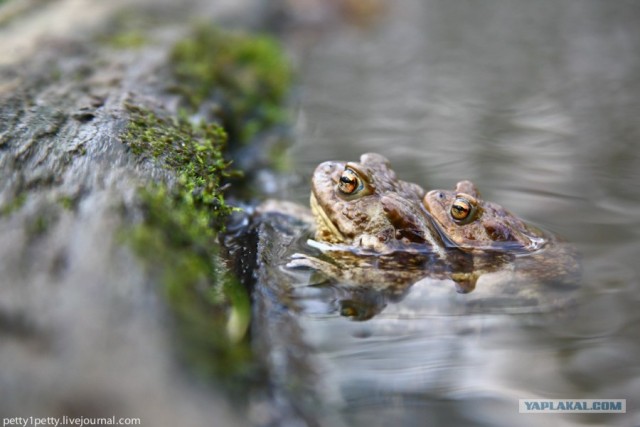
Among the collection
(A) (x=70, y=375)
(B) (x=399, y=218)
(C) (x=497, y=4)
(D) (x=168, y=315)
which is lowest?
(A) (x=70, y=375)

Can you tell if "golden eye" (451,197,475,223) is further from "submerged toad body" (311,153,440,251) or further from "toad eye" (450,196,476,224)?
"submerged toad body" (311,153,440,251)

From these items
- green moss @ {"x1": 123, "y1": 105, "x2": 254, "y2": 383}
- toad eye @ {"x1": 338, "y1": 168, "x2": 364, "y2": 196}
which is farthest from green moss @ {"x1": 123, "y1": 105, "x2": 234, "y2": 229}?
toad eye @ {"x1": 338, "y1": 168, "x2": 364, "y2": 196}

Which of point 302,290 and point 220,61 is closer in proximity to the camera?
point 302,290

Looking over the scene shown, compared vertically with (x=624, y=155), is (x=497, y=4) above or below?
above

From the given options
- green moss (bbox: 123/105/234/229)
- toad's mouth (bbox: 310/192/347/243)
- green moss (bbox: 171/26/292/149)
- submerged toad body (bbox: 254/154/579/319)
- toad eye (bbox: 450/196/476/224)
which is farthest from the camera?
green moss (bbox: 171/26/292/149)

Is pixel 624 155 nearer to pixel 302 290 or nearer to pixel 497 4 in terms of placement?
pixel 302 290

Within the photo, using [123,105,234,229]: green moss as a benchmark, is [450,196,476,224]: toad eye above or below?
below

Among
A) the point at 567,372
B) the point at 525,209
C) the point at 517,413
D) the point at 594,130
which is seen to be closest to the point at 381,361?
the point at 517,413
